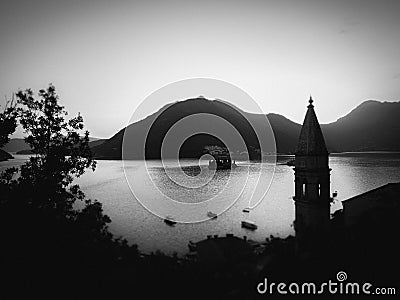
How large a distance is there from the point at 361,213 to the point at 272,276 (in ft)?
35.2

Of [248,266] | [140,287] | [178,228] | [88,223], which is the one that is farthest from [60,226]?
[178,228]

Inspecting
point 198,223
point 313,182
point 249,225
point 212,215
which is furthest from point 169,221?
point 313,182

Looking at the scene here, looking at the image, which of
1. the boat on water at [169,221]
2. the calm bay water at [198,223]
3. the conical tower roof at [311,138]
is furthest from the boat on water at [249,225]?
the conical tower roof at [311,138]

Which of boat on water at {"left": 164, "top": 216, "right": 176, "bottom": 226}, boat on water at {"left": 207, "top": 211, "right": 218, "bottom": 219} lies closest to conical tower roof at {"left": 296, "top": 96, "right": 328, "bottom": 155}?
boat on water at {"left": 164, "top": 216, "right": 176, "bottom": 226}

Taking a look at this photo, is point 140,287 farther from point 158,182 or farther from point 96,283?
point 158,182

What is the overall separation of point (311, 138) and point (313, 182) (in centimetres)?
322

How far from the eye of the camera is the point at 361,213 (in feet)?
74.3

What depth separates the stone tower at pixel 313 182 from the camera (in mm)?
19578

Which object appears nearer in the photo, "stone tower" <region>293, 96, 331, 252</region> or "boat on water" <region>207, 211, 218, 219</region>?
"stone tower" <region>293, 96, 331, 252</region>

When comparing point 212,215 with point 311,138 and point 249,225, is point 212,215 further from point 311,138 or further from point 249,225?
point 311,138

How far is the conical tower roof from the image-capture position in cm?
1947

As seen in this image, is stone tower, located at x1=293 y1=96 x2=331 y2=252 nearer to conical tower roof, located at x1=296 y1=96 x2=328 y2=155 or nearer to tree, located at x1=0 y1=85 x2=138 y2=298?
conical tower roof, located at x1=296 y1=96 x2=328 y2=155

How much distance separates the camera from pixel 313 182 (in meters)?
Answer: 19.8

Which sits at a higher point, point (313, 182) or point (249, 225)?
point (313, 182)
